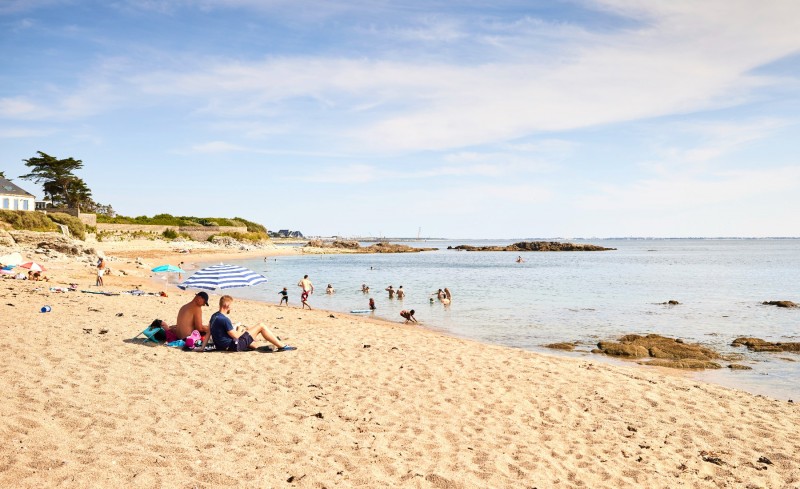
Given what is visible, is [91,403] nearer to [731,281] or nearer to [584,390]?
[584,390]

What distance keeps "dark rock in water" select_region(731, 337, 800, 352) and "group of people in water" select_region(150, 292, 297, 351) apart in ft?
52.1

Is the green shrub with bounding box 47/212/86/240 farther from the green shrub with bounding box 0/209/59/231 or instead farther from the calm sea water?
the calm sea water

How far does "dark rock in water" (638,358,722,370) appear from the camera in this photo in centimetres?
1477

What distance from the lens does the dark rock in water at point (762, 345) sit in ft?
57.0

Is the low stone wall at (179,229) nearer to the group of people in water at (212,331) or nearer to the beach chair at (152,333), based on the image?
the beach chair at (152,333)

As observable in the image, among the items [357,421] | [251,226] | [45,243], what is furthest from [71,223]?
[251,226]

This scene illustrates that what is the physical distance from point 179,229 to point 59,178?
86.5 feet

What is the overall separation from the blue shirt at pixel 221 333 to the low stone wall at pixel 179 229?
75183 millimetres

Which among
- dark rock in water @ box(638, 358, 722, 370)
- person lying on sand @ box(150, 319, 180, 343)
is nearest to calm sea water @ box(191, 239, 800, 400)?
dark rock in water @ box(638, 358, 722, 370)

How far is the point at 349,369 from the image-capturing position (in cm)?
1102

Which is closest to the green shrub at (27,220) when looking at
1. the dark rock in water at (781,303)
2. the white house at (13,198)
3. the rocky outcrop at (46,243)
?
the white house at (13,198)

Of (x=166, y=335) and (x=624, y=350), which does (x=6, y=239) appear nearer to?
(x=166, y=335)

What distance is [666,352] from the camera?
16.5 metres

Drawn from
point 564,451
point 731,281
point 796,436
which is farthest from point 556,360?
point 731,281
